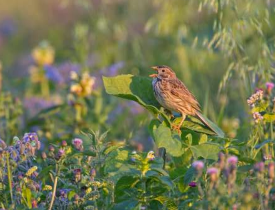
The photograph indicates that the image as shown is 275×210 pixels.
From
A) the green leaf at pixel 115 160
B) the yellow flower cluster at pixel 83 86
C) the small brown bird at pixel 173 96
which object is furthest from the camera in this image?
the yellow flower cluster at pixel 83 86

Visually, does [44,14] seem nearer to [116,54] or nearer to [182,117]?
[116,54]

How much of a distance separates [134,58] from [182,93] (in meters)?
4.08

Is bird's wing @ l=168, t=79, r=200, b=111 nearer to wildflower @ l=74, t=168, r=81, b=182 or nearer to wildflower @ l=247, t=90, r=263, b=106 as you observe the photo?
wildflower @ l=247, t=90, r=263, b=106

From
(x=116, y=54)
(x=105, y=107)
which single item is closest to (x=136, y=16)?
(x=116, y=54)

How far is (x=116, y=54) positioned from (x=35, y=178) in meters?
5.73

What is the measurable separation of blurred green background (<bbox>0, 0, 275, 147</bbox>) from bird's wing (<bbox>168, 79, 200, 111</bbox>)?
1.04ft

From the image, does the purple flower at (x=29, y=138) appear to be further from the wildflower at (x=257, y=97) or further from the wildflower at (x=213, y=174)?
the wildflower at (x=257, y=97)

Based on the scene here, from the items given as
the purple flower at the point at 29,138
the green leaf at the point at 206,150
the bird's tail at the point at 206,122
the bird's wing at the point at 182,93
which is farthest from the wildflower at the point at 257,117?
the purple flower at the point at 29,138

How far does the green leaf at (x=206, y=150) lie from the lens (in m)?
3.98

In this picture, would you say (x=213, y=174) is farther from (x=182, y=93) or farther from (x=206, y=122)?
(x=182, y=93)

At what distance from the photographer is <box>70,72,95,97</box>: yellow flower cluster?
637cm

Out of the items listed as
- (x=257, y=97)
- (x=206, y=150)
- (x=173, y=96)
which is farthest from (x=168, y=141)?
(x=173, y=96)

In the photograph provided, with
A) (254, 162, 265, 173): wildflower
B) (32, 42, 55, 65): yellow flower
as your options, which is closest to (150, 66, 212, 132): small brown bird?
(254, 162, 265, 173): wildflower

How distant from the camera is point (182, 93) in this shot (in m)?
5.52
